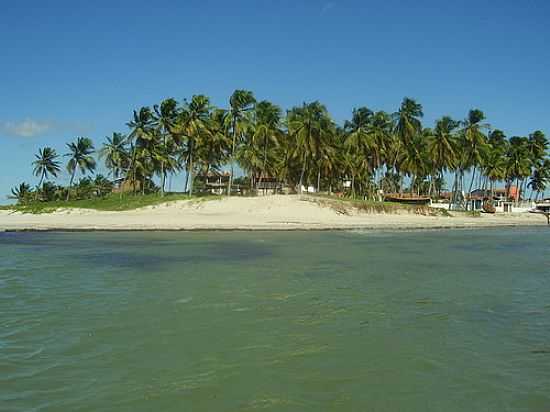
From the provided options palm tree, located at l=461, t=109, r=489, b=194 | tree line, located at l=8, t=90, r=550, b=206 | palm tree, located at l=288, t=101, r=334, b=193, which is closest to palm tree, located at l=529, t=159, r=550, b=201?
tree line, located at l=8, t=90, r=550, b=206

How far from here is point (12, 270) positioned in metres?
15.0

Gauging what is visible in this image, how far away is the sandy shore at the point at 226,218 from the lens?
3684 cm

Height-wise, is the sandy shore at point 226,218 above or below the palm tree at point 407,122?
below

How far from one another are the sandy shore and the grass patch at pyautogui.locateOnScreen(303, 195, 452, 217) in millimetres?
773

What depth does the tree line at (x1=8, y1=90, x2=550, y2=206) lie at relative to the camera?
194ft

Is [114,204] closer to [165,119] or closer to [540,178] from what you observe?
[165,119]

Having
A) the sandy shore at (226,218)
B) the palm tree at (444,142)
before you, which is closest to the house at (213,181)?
the sandy shore at (226,218)

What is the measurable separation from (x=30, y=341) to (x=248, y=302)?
14.4 feet

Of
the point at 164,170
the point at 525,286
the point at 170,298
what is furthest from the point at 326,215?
the point at 170,298

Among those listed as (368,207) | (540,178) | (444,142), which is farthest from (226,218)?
(540,178)

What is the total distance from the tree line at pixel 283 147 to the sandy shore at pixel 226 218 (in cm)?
1030

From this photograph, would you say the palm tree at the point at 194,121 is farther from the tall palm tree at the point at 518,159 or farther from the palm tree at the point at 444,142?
the tall palm tree at the point at 518,159

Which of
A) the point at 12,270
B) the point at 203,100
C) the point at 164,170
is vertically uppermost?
the point at 203,100

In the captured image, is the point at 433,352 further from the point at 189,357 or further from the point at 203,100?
the point at 203,100
